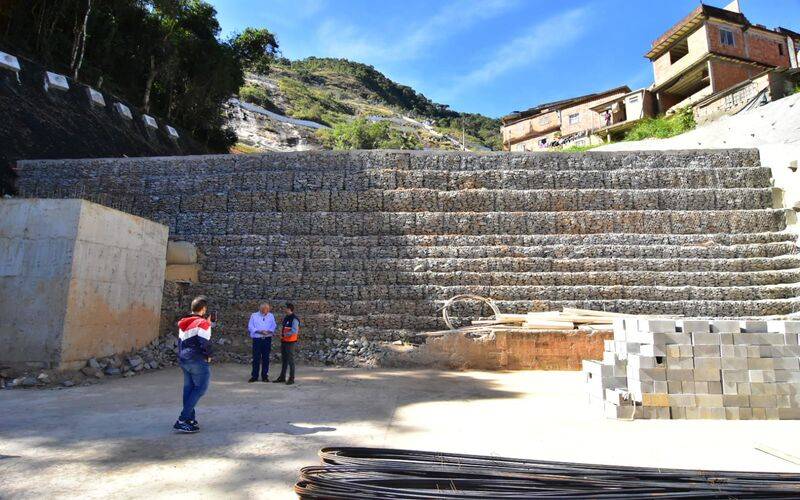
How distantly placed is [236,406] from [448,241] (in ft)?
23.2

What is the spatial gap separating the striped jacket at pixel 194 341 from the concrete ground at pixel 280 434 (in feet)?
2.35

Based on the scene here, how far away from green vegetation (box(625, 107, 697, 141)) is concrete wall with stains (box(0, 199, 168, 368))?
23.9 meters

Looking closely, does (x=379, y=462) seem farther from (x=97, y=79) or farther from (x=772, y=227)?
(x=97, y=79)

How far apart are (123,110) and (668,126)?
25.3 metres

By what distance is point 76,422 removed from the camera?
16.4 ft

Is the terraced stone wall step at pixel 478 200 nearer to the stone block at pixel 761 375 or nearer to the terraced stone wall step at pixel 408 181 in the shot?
the terraced stone wall step at pixel 408 181

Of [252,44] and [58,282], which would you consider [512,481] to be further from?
[252,44]

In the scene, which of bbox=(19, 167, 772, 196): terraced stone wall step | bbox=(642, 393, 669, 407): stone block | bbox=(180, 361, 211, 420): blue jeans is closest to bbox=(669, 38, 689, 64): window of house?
bbox=(19, 167, 772, 196): terraced stone wall step

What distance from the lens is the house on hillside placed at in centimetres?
3234

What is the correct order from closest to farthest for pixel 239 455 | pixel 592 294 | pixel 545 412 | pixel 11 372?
1. pixel 239 455
2. pixel 545 412
3. pixel 11 372
4. pixel 592 294

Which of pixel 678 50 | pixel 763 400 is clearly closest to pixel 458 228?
pixel 763 400

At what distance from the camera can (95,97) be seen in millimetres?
17750

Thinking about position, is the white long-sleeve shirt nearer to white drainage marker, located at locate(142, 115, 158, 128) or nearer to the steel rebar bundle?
the steel rebar bundle

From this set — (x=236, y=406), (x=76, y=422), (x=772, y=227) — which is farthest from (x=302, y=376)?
(x=772, y=227)
